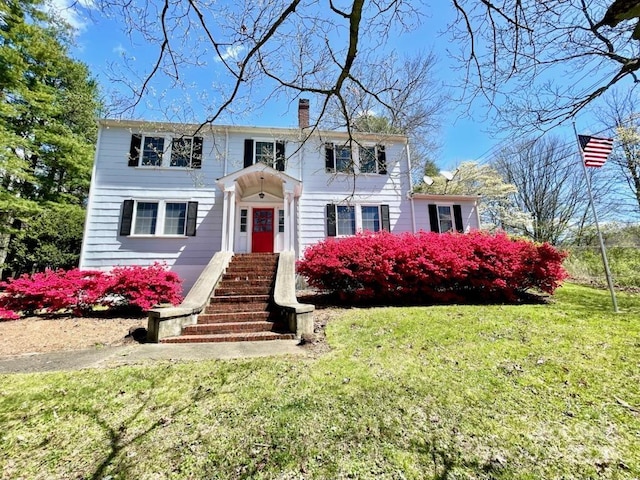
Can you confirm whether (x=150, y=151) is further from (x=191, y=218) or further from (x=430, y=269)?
(x=430, y=269)

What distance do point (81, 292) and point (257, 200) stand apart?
5936mm

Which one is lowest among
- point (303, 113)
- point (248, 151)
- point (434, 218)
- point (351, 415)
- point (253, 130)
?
point (351, 415)

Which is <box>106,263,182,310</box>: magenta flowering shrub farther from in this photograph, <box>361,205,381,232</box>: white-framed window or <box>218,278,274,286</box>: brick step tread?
<box>361,205,381,232</box>: white-framed window

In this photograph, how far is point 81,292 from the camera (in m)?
6.93

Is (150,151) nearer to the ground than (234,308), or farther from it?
farther from it

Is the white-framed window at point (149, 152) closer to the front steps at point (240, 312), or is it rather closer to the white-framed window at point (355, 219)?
the front steps at point (240, 312)

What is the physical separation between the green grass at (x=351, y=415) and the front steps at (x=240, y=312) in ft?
4.08

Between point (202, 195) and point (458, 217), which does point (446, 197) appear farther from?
point (202, 195)

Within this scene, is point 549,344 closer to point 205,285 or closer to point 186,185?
point 205,285

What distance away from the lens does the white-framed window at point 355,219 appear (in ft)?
35.2

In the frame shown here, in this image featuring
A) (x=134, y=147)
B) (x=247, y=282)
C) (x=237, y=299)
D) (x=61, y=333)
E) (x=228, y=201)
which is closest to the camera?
(x=61, y=333)

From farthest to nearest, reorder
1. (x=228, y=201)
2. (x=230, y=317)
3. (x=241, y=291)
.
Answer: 1. (x=228, y=201)
2. (x=241, y=291)
3. (x=230, y=317)

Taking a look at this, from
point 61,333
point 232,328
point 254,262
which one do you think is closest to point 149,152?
point 254,262

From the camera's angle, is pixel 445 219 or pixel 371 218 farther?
pixel 445 219
